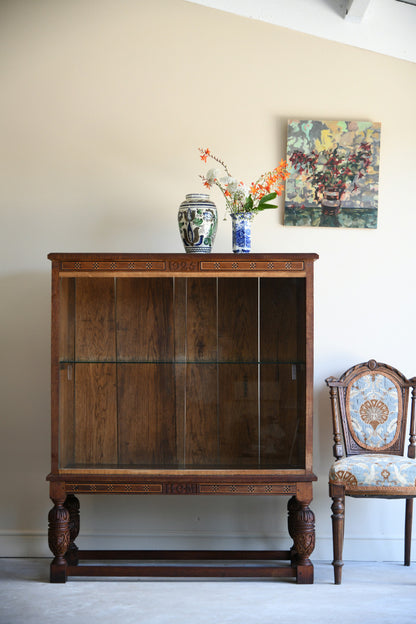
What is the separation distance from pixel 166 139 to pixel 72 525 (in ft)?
6.62

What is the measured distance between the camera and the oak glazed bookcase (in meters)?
2.87

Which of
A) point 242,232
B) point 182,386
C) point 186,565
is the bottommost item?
point 186,565

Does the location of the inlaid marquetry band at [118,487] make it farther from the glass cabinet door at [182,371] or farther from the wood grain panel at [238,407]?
the wood grain panel at [238,407]

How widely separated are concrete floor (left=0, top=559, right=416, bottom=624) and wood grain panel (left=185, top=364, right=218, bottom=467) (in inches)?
26.1

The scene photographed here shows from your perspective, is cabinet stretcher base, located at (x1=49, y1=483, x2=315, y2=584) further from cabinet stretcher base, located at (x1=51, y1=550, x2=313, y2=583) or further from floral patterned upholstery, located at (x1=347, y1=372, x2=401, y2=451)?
floral patterned upholstery, located at (x1=347, y1=372, x2=401, y2=451)

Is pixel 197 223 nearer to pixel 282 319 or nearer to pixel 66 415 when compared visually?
pixel 282 319

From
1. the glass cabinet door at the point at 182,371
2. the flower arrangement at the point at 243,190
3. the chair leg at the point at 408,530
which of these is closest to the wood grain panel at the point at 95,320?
the glass cabinet door at the point at 182,371

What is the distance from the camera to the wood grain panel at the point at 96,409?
2.98m

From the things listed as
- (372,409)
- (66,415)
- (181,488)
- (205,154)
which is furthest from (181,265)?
(372,409)

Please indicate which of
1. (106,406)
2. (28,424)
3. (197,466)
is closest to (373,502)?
(197,466)

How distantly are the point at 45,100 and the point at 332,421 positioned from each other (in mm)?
2252

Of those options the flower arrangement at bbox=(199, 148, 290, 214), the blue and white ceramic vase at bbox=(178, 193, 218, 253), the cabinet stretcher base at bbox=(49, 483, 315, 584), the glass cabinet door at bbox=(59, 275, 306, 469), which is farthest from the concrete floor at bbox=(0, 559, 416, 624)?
the flower arrangement at bbox=(199, 148, 290, 214)

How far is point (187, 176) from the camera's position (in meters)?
3.36

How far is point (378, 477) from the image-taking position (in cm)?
282
